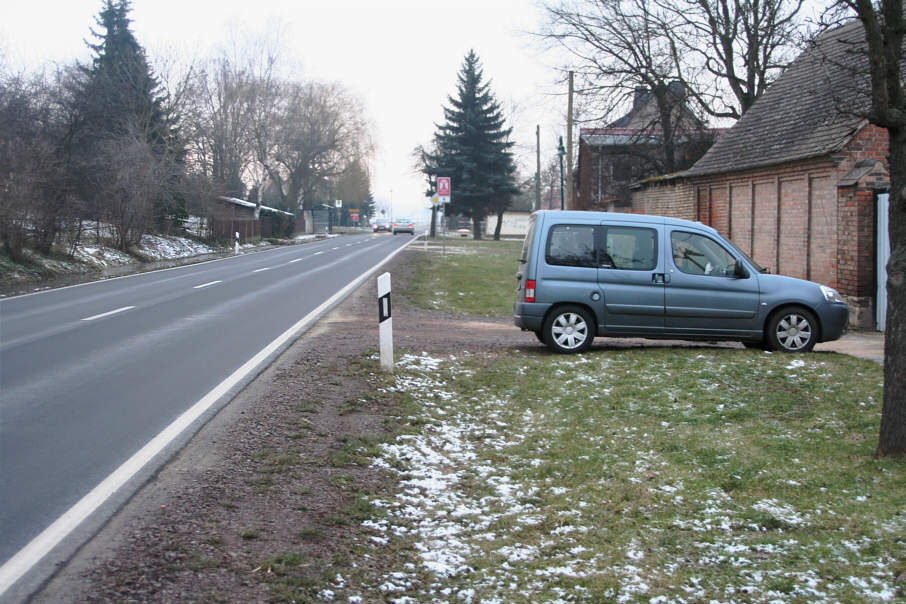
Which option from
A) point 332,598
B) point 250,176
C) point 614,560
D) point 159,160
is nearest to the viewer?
point 332,598

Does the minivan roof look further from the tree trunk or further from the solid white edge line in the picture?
the tree trunk

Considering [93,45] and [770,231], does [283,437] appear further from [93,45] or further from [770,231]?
[93,45]

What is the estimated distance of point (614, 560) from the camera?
422 cm

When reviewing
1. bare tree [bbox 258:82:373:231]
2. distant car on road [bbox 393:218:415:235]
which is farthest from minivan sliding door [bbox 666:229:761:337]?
distant car on road [bbox 393:218:415:235]

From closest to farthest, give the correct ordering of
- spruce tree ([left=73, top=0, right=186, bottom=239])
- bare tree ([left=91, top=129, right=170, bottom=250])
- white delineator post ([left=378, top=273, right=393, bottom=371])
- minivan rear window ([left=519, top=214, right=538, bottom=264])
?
white delineator post ([left=378, top=273, right=393, bottom=371]) → minivan rear window ([left=519, top=214, right=538, bottom=264]) → bare tree ([left=91, top=129, right=170, bottom=250]) → spruce tree ([left=73, top=0, right=186, bottom=239])

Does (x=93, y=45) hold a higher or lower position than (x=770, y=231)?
higher

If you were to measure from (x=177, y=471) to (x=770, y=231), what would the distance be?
15.5m

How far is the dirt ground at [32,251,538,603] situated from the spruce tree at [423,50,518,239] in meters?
51.7

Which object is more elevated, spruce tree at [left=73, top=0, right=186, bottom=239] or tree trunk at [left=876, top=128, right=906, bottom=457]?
spruce tree at [left=73, top=0, right=186, bottom=239]

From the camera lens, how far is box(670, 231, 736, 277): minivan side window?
1055 centimetres

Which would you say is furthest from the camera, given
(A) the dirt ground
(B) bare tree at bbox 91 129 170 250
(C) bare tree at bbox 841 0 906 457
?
(B) bare tree at bbox 91 129 170 250

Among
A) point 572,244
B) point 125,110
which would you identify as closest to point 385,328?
point 572,244

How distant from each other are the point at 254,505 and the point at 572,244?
679 centimetres

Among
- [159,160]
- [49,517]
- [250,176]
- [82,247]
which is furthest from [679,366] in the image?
[250,176]
